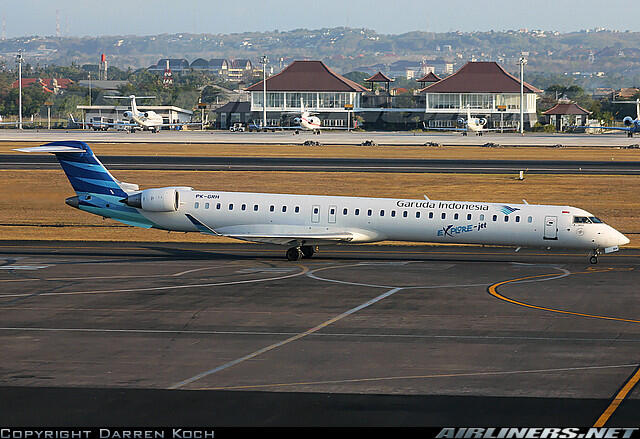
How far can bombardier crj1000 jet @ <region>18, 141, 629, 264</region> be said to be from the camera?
41.8 meters

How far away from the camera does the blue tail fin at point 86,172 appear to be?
43.8m

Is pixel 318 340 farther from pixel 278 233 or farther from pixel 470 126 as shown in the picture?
pixel 470 126

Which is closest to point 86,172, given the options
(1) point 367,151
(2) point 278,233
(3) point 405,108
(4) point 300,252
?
(2) point 278,233

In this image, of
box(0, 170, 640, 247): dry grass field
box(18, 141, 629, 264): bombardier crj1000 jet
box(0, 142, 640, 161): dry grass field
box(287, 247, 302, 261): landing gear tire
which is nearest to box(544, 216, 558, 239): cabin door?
box(18, 141, 629, 264): bombardier crj1000 jet

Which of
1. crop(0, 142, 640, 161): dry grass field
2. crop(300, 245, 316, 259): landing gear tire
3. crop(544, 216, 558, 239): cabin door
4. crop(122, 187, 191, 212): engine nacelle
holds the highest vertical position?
crop(0, 142, 640, 161): dry grass field

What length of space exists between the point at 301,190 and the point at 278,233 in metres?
26.6

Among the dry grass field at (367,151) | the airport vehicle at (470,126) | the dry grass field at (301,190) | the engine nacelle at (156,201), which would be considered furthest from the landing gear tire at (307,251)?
the airport vehicle at (470,126)

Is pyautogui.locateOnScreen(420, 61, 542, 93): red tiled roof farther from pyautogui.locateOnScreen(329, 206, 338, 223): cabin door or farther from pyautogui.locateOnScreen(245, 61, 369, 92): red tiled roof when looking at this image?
pyautogui.locateOnScreen(329, 206, 338, 223): cabin door

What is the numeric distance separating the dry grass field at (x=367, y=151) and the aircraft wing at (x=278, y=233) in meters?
54.5

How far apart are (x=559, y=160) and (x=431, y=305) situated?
63.1 m

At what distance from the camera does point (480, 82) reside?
604 ft

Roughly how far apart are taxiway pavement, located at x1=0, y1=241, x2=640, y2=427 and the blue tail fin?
3.55 meters

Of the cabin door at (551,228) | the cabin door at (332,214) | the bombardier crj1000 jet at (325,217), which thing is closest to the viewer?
the cabin door at (551,228)

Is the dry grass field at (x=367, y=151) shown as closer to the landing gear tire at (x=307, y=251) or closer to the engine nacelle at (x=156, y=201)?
the landing gear tire at (x=307, y=251)
